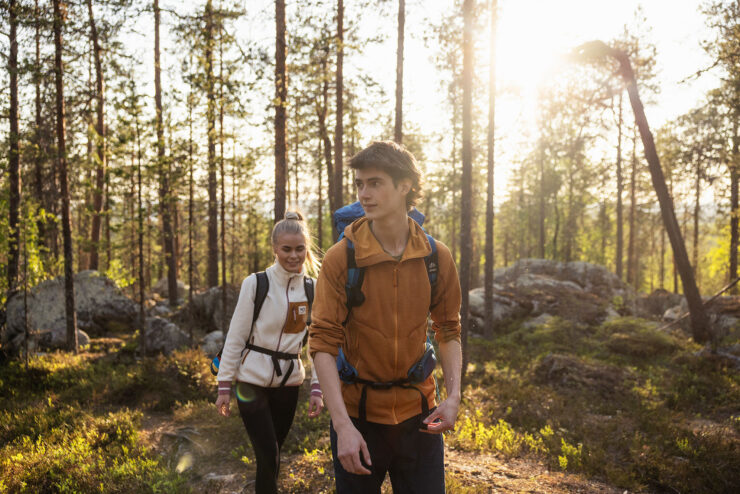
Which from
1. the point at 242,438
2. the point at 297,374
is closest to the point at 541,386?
the point at 242,438

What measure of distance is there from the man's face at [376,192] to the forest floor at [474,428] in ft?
12.5

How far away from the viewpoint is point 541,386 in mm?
10219

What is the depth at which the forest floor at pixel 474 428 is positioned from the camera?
17.8 feet

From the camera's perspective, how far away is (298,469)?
5699 mm

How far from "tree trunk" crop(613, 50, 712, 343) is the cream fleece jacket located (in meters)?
13.2

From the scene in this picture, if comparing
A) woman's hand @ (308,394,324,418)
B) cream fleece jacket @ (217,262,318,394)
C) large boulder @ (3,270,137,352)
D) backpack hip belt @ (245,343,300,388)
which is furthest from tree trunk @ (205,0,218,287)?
woman's hand @ (308,394,324,418)

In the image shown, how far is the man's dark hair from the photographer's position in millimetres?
2121

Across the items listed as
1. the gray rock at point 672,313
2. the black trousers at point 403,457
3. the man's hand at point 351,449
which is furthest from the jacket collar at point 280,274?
the gray rock at point 672,313

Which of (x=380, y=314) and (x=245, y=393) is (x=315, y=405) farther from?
(x=380, y=314)

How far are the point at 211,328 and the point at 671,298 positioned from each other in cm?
2085

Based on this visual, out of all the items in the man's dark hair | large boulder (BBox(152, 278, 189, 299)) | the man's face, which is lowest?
large boulder (BBox(152, 278, 189, 299))

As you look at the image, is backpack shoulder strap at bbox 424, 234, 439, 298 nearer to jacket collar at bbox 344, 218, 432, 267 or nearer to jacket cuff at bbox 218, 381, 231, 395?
jacket collar at bbox 344, 218, 432, 267

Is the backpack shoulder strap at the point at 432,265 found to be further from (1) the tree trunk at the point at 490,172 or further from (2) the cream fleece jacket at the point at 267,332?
(1) the tree trunk at the point at 490,172

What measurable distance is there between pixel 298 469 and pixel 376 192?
483 cm
